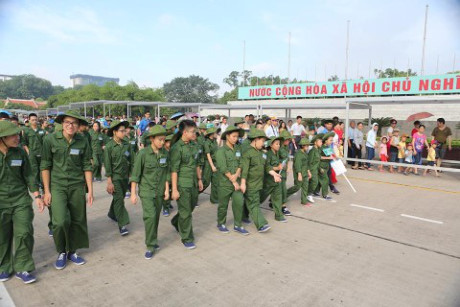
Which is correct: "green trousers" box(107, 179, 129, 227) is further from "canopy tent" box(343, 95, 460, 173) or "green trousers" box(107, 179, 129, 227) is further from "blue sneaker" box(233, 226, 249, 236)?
"canopy tent" box(343, 95, 460, 173)

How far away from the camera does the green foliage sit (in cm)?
10479

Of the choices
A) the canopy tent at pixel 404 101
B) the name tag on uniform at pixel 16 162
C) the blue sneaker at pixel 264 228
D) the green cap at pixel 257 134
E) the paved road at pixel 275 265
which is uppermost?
the canopy tent at pixel 404 101

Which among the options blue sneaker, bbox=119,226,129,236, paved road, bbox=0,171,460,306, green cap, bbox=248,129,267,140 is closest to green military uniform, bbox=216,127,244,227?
green cap, bbox=248,129,267,140

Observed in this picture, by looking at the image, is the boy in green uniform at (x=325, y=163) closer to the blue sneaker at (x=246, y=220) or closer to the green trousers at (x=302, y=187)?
the green trousers at (x=302, y=187)

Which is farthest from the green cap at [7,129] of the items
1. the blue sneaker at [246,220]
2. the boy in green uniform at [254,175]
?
the blue sneaker at [246,220]

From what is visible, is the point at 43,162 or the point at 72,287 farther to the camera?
the point at 43,162

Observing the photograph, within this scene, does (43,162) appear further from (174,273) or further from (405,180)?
(405,180)

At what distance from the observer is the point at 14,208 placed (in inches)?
141

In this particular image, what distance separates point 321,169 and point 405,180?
4092 mm

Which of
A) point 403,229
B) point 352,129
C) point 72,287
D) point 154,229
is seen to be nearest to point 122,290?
point 72,287

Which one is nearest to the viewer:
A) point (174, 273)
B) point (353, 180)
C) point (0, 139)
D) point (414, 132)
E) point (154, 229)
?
point (0, 139)

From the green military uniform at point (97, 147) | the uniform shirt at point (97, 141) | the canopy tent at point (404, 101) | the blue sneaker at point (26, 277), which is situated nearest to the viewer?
the blue sneaker at point (26, 277)

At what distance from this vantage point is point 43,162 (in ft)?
13.0

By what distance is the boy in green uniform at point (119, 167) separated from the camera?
522 cm
